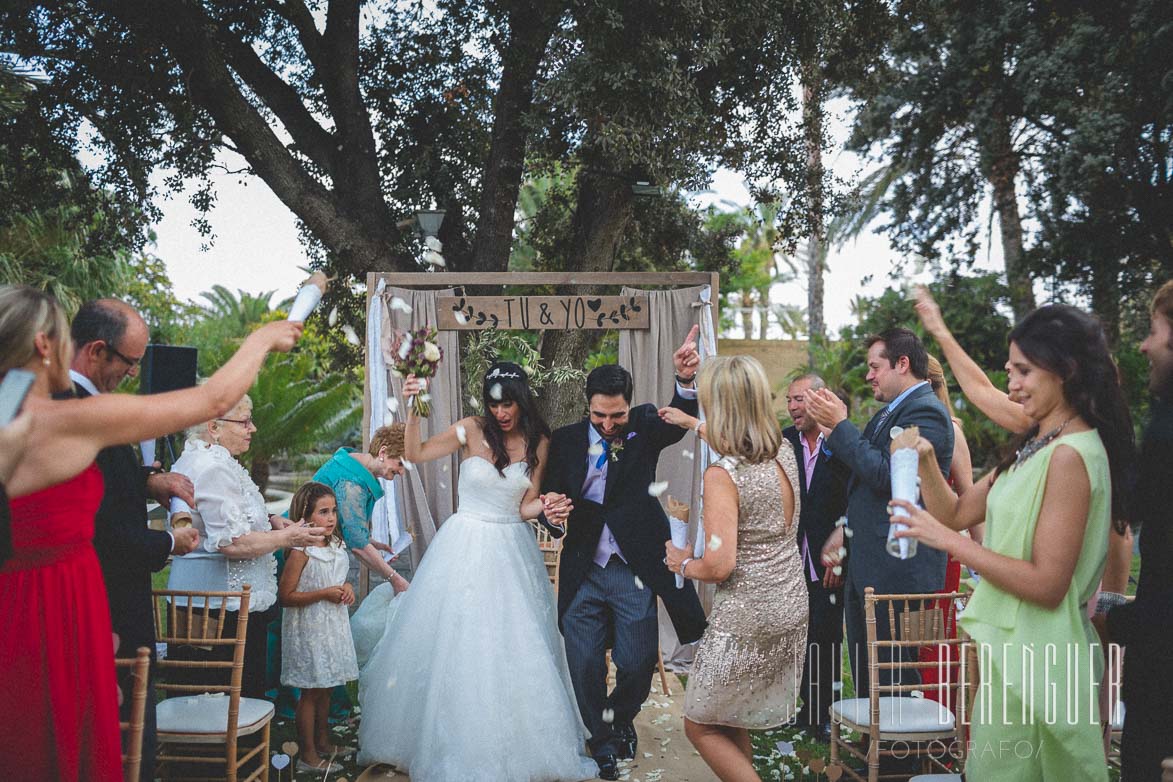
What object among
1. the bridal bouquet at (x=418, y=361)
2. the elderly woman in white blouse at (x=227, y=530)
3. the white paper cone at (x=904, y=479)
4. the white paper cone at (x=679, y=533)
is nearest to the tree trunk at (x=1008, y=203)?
the bridal bouquet at (x=418, y=361)

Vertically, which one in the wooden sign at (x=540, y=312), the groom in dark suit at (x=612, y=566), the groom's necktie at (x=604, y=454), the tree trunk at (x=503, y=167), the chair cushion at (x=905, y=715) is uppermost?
the tree trunk at (x=503, y=167)

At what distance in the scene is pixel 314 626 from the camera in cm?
465

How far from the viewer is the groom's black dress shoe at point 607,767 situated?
14.7 ft

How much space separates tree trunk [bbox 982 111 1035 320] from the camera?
13252 millimetres

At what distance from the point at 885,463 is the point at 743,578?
48.3 inches

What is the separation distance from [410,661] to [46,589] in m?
2.42

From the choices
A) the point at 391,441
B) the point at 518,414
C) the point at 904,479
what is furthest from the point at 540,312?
the point at 904,479

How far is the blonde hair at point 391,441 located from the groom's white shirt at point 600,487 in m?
1.23

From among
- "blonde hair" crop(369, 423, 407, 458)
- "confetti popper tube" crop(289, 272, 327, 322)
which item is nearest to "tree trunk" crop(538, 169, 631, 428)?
"blonde hair" crop(369, 423, 407, 458)

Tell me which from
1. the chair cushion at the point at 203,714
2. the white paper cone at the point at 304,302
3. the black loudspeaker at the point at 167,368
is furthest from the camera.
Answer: the black loudspeaker at the point at 167,368

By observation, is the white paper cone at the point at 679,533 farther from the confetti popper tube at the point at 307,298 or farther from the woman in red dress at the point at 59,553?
the woman in red dress at the point at 59,553

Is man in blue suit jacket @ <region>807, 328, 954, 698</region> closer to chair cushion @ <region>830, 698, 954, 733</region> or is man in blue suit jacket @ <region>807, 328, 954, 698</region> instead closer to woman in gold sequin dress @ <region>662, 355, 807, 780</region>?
chair cushion @ <region>830, 698, 954, 733</region>

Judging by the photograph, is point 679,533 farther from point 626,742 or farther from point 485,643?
point 626,742

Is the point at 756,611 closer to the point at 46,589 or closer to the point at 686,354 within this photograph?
the point at 686,354
